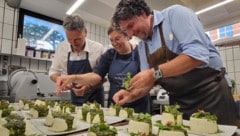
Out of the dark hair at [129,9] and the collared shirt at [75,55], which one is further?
the collared shirt at [75,55]

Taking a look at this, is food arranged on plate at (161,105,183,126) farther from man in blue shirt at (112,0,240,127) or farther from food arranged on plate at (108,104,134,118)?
food arranged on plate at (108,104,134,118)

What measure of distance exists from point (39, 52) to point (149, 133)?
3834 mm

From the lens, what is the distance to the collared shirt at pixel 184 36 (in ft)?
4.59

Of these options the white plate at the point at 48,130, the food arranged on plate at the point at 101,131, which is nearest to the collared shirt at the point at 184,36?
the food arranged on plate at the point at 101,131

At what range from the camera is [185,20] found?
4.94ft

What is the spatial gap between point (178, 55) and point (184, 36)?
0.57 ft

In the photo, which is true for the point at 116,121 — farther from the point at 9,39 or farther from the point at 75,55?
the point at 9,39

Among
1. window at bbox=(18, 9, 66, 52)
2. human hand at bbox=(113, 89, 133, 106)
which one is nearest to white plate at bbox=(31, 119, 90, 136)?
human hand at bbox=(113, 89, 133, 106)

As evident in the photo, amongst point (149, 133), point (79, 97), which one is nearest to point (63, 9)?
point (79, 97)

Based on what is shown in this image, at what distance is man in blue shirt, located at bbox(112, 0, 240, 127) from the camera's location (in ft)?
4.83

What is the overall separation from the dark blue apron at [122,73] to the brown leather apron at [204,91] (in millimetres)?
625

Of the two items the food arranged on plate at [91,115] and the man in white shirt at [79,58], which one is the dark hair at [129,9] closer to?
the food arranged on plate at [91,115]

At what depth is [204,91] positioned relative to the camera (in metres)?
1.62

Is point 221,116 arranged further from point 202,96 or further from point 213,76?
point 213,76
